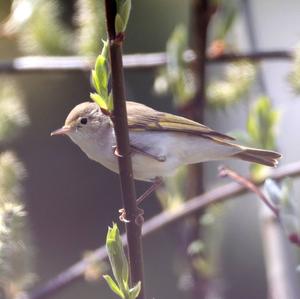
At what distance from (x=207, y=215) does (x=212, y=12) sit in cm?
53

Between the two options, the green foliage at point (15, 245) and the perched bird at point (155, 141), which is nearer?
the green foliage at point (15, 245)

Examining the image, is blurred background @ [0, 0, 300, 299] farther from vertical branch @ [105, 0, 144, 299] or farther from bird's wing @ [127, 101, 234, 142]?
vertical branch @ [105, 0, 144, 299]

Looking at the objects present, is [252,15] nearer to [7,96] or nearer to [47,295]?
[7,96]

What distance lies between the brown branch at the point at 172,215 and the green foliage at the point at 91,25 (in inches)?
17.8

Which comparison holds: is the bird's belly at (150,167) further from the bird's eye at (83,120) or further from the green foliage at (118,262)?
the green foliage at (118,262)

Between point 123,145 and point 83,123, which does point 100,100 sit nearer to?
point 123,145

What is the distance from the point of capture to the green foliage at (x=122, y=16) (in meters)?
0.92

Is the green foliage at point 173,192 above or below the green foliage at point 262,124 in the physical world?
below

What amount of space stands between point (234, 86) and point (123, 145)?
919mm

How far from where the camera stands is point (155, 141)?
178cm

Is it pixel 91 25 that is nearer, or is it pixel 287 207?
pixel 287 207

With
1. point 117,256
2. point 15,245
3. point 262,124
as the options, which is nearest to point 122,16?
point 117,256

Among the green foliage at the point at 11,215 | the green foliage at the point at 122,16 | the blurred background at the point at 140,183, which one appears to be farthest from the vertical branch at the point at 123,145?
the blurred background at the point at 140,183

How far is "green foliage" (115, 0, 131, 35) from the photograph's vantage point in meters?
0.92
